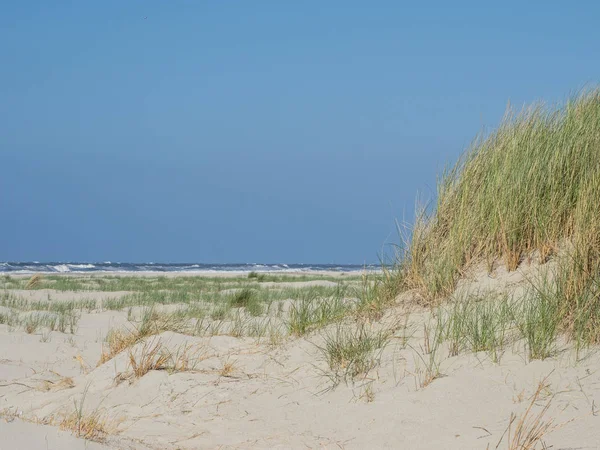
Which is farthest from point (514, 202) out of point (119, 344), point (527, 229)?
point (119, 344)

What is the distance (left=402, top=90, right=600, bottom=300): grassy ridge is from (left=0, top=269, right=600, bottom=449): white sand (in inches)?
10.2

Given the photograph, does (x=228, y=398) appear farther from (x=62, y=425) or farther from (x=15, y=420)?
(x=15, y=420)

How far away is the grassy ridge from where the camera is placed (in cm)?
539

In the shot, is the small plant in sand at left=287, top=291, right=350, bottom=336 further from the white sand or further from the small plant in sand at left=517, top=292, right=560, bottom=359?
the small plant in sand at left=517, top=292, right=560, bottom=359

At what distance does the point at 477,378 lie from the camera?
13.9ft

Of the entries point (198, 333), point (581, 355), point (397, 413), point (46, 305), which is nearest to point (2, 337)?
point (198, 333)

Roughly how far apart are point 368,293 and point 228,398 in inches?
67.1

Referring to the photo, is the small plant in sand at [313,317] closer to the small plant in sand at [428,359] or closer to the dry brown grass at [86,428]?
the small plant in sand at [428,359]

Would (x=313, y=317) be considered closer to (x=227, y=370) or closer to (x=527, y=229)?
(x=227, y=370)

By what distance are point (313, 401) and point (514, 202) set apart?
222 cm

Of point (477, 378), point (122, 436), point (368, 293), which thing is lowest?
point (122, 436)

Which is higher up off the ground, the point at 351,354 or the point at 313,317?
the point at 313,317

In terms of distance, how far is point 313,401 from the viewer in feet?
14.8

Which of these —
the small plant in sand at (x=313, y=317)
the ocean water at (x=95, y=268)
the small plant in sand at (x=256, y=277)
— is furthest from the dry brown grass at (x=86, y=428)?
the ocean water at (x=95, y=268)
